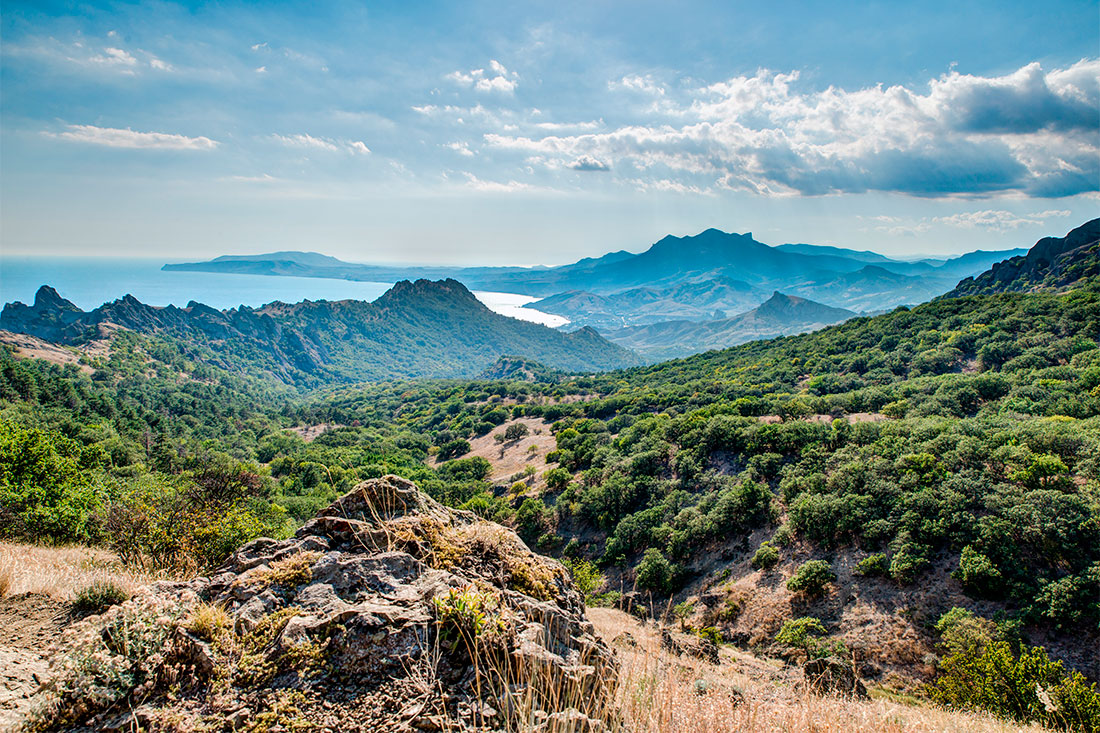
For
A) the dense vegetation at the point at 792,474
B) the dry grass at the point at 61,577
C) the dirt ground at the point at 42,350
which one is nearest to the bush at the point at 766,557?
the dense vegetation at the point at 792,474

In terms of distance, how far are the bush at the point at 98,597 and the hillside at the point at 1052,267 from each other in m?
114

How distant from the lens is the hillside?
8319 cm

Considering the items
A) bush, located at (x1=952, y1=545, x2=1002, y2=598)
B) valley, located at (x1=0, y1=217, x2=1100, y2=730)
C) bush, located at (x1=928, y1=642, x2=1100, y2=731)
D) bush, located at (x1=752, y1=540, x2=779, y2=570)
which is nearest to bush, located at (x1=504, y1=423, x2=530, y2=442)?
valley, located at (x1=0, y1=217, x2=1100, y2=730)

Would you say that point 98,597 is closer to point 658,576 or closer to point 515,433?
point 658,576

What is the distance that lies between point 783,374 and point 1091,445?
34.6 metres

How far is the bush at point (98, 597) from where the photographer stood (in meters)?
5.10

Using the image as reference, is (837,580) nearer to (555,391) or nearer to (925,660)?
(925,660)

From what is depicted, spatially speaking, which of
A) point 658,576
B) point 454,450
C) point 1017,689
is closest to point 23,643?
point 1017,689

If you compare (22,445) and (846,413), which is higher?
(22,445)

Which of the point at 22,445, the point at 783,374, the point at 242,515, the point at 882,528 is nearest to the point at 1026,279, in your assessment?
the point at 783,374

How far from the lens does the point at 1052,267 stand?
99.8 m

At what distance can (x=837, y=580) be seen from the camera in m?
20.0

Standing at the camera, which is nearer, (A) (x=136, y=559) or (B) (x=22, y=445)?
(A) (x=136, y=559)

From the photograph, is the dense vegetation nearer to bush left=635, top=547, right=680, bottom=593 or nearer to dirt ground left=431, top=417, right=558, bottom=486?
bush left=635, top=547, right=680, bottom=593
